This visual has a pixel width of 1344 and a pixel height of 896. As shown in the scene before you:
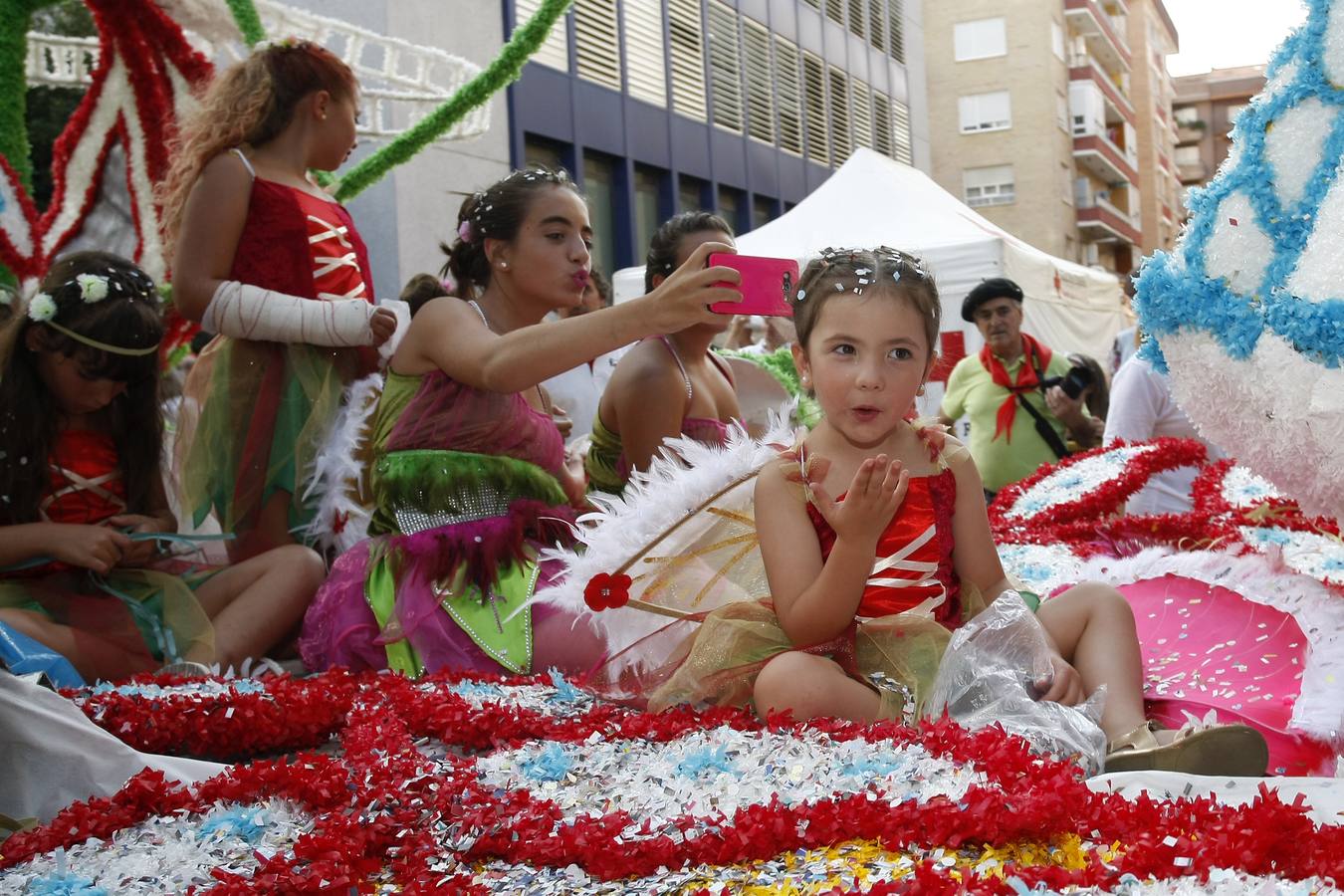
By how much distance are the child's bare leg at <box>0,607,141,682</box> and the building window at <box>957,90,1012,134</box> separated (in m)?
31.0

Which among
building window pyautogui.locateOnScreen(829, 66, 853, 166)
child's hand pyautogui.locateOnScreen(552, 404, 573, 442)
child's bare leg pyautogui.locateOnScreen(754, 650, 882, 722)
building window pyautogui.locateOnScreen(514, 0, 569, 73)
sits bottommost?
child's bare leg pyautogui.locateOnScreen(754, 650, 882, 722)

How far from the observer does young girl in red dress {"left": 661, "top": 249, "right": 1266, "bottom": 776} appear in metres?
1.86

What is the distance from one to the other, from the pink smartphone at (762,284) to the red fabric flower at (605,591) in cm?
50

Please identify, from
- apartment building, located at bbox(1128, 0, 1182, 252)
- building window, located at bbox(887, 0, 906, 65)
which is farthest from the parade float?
apartment building, located at bbox(1128, 0, 1182, 252)

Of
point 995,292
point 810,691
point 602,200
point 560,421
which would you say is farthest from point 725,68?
point 810,691

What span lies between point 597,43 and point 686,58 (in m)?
2.21

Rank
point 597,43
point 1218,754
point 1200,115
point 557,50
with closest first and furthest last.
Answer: point 1218,754 → point 557,50 → point 597,43 → point 1200,115

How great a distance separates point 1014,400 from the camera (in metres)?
5.54

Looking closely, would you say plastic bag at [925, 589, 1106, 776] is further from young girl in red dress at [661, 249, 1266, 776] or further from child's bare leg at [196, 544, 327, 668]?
child's bare leg at [196, 544, 327, 668]

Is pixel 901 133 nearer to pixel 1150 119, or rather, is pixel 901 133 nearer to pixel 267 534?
pixel 267 534

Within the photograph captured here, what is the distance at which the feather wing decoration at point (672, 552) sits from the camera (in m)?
2.15

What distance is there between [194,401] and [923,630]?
2126mm

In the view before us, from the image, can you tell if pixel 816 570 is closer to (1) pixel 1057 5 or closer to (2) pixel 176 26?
(2) pixel 176 26

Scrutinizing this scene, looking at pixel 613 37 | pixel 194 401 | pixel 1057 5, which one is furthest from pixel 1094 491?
pixel 1057 5
